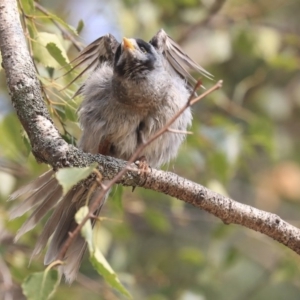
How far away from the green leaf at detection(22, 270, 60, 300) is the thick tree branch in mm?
411

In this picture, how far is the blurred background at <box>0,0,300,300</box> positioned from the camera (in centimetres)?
282

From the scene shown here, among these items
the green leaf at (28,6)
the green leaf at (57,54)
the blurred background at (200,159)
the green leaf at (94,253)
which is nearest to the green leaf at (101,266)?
the green leaf at (94,253)

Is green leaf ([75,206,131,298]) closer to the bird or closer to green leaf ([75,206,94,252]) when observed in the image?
green leaf ([75,206,94,252])

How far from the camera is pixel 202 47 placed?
14.8 ft

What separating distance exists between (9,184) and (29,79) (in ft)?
3.95

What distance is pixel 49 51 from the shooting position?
6.57 ft

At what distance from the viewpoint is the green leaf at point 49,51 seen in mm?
1992

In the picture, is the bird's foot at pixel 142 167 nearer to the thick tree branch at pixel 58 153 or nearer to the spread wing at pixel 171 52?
A: the thick tree branch at pixel 58 153

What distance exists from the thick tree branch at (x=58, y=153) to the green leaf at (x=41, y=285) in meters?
0.41

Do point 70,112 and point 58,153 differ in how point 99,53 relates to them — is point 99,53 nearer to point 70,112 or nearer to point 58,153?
point 70,112

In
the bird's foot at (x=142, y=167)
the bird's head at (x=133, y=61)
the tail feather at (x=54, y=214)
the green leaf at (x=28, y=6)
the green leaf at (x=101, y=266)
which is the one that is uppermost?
the bird's head at (x=133, y=61)

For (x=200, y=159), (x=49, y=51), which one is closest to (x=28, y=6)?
(x=49, y=51)

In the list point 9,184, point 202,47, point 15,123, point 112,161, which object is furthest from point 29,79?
point 202,47

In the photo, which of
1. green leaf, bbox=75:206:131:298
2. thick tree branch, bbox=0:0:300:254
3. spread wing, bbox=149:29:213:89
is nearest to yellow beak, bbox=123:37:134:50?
spread wing, bbox=149:29:213:89
